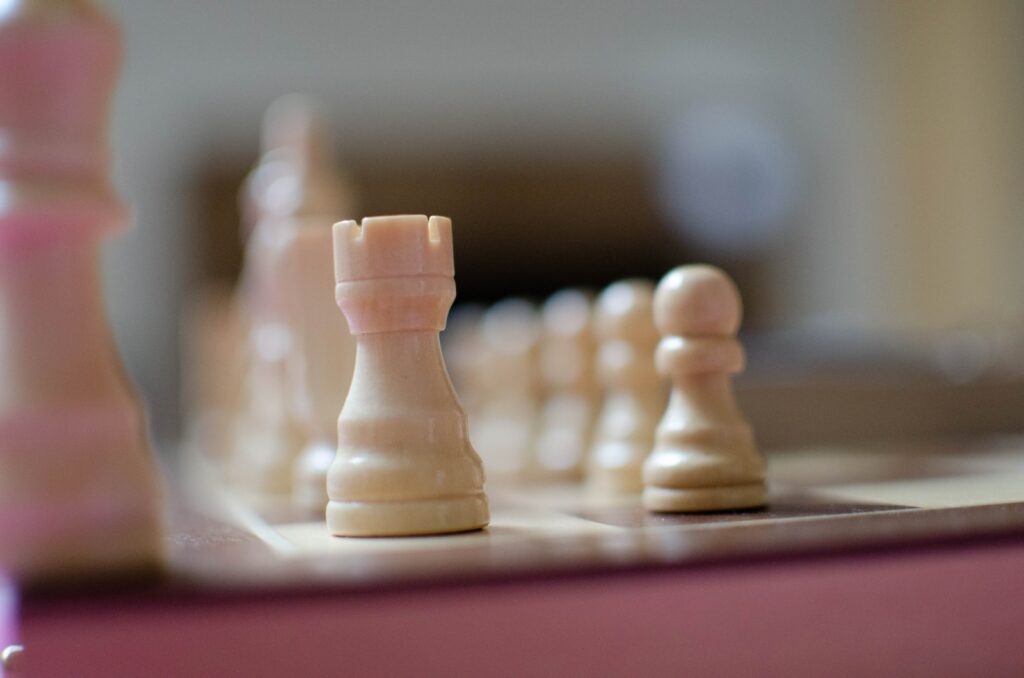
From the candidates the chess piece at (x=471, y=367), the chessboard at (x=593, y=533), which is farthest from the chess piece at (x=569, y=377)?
the chessboard at (x=593, y=533)

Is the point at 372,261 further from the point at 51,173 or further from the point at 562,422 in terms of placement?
the point at 562,422

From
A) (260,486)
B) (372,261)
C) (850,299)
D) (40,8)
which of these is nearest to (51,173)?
(40,8)

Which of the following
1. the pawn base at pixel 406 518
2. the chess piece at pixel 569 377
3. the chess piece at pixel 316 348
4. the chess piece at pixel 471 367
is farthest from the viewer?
the chess piece at pixel 471 367

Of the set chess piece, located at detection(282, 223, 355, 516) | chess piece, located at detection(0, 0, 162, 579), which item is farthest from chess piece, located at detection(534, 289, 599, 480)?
chess piece, located at detection(0, 0, 162, 579)

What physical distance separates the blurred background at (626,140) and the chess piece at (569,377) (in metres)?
4.38

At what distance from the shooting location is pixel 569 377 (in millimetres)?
1704

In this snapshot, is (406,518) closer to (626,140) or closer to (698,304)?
(698,304)

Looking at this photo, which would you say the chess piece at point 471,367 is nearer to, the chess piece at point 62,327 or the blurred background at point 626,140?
the chess piece at point 62,327

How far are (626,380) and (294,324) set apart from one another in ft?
1.30

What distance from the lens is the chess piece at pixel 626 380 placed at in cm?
133

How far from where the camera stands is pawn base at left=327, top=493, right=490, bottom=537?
2.85ft

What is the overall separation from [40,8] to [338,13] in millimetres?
6069

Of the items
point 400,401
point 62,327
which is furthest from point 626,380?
point 62,327

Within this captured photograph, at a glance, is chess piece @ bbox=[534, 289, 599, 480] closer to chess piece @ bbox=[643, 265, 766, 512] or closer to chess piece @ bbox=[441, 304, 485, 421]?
chess piece @ bbox=[441, 304, 485, 421]
